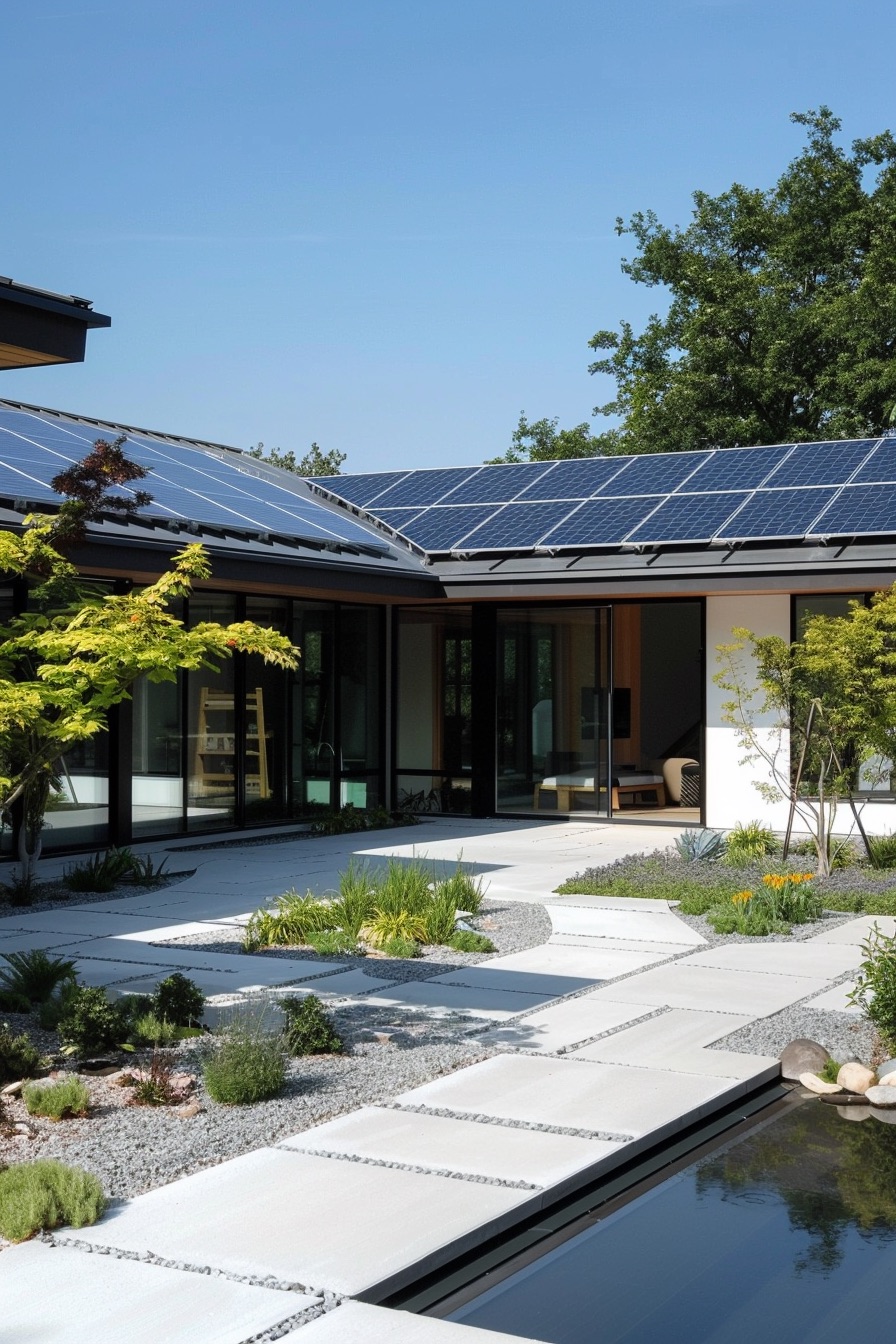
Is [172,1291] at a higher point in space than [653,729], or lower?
lower

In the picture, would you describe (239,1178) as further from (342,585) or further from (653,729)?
(653,729)

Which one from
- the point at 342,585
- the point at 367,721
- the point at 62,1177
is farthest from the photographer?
the point at 367,721

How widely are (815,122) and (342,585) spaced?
24087 mm

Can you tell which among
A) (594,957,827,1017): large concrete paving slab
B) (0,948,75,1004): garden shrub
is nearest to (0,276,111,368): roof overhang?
(0,948,75,1004): garden shrub

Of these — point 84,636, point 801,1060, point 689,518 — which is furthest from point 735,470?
point 84,636

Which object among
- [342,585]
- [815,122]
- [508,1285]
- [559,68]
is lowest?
[508,1285]

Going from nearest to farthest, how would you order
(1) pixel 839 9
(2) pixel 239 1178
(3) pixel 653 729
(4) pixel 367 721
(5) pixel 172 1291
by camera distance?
(5) pixel 172 1291 < (2) pixel 239 1178 < (4) pixel 367 721 < (1) pixel 839 9 < (3) pixel 653 729

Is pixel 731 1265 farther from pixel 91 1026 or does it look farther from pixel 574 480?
pixel 574 480

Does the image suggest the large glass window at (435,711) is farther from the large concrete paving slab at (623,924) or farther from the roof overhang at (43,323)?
the roof overhang at (43,323)

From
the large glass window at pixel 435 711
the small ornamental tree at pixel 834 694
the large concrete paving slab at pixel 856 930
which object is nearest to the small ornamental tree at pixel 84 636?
the large concrete paving slab at pixel 856 930

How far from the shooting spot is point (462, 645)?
19781mm

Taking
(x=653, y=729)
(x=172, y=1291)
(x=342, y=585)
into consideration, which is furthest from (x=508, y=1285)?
(x=653, y=729)

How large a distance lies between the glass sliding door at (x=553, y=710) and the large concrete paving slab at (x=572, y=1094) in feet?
40.2

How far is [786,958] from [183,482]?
1076 centimetres
